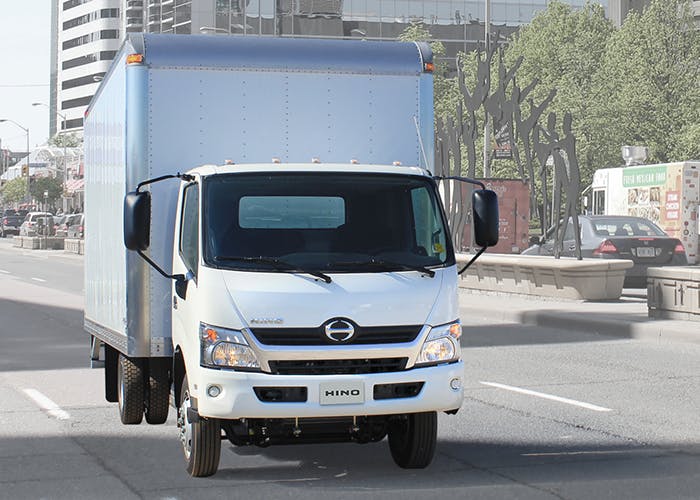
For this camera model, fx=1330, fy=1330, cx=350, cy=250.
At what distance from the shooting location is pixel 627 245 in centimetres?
2556

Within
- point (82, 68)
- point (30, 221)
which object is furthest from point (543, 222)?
point (82, 68)

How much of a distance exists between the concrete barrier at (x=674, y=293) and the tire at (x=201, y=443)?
11356mm

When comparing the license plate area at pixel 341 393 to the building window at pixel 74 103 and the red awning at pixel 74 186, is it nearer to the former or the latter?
the red awning at pixel 74 186

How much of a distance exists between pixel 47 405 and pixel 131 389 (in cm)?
217

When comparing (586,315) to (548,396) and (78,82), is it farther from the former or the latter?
(78,82)

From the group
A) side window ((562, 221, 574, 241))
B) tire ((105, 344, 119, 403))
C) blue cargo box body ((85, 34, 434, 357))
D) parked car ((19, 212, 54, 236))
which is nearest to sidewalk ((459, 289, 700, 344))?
side window ((562, 221, 574, 241))

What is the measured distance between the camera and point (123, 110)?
9250 mm

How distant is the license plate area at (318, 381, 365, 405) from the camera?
24.7 feet

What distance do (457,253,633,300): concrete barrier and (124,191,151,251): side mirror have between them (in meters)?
16.2

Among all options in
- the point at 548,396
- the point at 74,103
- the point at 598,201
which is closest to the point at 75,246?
the point at 598,201

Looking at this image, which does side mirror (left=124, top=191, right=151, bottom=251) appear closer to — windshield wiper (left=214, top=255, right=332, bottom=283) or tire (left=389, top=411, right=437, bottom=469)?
windshield wiper (left=214, top=255, right=332, bottom=283)

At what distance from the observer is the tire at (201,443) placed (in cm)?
793

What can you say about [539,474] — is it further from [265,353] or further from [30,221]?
[30,221]

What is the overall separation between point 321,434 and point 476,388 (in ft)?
16.8
